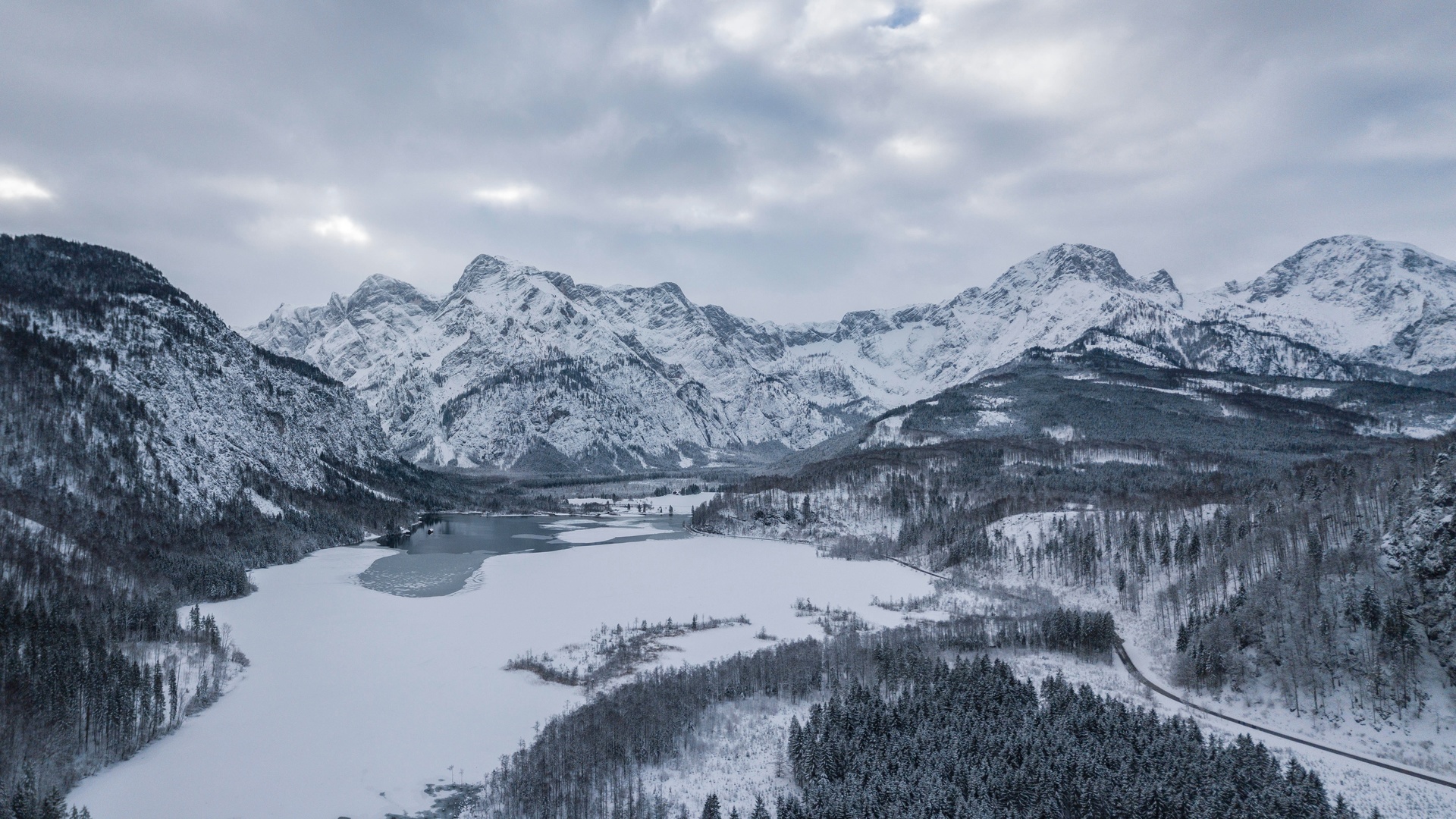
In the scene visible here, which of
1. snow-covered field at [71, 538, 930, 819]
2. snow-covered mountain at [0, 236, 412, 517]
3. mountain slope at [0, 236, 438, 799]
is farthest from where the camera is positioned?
snow-covered mountain at [0, 236, 412, 517]

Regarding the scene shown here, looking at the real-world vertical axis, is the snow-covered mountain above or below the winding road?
above

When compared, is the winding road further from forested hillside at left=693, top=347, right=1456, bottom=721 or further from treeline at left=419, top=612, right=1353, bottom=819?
treeline at left=419, top=612, right=1353, bottom=819

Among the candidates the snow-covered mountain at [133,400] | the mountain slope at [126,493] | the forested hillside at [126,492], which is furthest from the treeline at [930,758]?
the snow-covered mountain at [133,400]

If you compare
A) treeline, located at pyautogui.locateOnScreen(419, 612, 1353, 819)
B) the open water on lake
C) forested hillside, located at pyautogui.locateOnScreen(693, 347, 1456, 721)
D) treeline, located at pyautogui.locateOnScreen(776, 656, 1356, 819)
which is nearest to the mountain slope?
the open water on lake

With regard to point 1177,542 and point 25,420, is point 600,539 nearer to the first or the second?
point 25,420

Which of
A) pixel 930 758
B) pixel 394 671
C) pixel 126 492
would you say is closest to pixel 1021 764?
pixel 930 758

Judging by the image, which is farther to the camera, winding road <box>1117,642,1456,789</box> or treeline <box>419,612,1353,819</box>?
winding road <box>1117,642,1456,789</box>

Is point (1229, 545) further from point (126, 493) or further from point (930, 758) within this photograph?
point (126, 493)

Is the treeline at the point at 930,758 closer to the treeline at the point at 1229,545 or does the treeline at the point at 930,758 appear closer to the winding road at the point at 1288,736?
the winding road at the point at 1288,736

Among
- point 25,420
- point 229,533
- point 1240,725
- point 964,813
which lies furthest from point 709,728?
point 25,420
